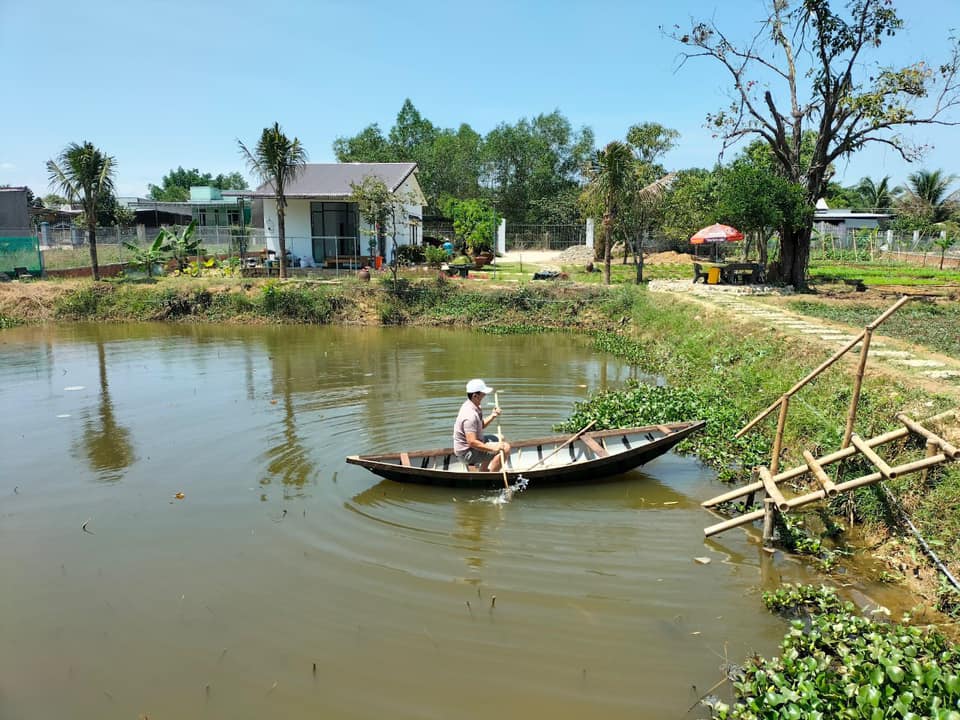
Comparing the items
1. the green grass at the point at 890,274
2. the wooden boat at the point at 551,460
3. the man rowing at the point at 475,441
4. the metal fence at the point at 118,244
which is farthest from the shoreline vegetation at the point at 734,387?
the green grass at the point at 890,274

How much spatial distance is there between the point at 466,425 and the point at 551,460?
164 centimetres

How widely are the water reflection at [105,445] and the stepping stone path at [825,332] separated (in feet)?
40.8

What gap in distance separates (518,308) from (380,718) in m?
22.3

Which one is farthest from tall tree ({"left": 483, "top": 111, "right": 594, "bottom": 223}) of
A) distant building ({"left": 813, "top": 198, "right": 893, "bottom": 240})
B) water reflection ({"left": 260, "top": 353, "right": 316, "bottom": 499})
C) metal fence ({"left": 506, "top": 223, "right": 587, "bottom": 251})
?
water reflection ({"left": 260, "top": 353, "right": 316, "bottom": 499})

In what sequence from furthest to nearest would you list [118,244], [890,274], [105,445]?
[118,244] < [890,274] < [105,445]

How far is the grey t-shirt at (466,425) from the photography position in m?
9.62

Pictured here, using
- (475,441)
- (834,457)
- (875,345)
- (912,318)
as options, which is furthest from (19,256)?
(912,318)

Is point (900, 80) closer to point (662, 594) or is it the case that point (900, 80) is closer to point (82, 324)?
point (662, 594)

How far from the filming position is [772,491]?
7504mm

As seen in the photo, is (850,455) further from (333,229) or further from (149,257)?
(149,257)

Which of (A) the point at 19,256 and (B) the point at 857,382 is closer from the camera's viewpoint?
(B) the point at 857,382

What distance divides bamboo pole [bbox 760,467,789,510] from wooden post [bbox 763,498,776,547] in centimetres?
16

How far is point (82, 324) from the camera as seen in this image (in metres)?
27.7

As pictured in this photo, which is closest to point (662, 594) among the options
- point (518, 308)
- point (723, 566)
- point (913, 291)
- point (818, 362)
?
point (723, 566)
